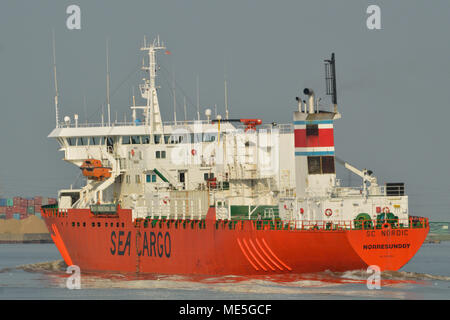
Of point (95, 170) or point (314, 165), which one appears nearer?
point (314, 165)

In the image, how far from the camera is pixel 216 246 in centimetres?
4641

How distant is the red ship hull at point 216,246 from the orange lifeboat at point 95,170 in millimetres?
2172

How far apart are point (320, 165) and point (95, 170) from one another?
14.9 m

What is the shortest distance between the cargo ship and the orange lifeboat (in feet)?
0.26

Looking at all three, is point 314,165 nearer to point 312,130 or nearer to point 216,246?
point 312,130

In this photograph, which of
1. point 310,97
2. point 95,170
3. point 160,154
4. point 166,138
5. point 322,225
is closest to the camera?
point 322,225

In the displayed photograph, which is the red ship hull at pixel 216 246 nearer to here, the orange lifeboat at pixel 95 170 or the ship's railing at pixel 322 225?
the ship's railing at pixel 322 225

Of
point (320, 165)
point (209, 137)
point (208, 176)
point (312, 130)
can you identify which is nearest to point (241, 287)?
point (320, 165)

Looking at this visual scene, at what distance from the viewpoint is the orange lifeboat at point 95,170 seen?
54.9 m

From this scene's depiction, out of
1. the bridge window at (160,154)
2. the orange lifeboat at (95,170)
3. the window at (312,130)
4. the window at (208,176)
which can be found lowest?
the window at (208,176)

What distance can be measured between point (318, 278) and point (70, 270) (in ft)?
57.8

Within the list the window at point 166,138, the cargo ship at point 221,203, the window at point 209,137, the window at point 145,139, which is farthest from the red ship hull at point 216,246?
the window at point 209,137
